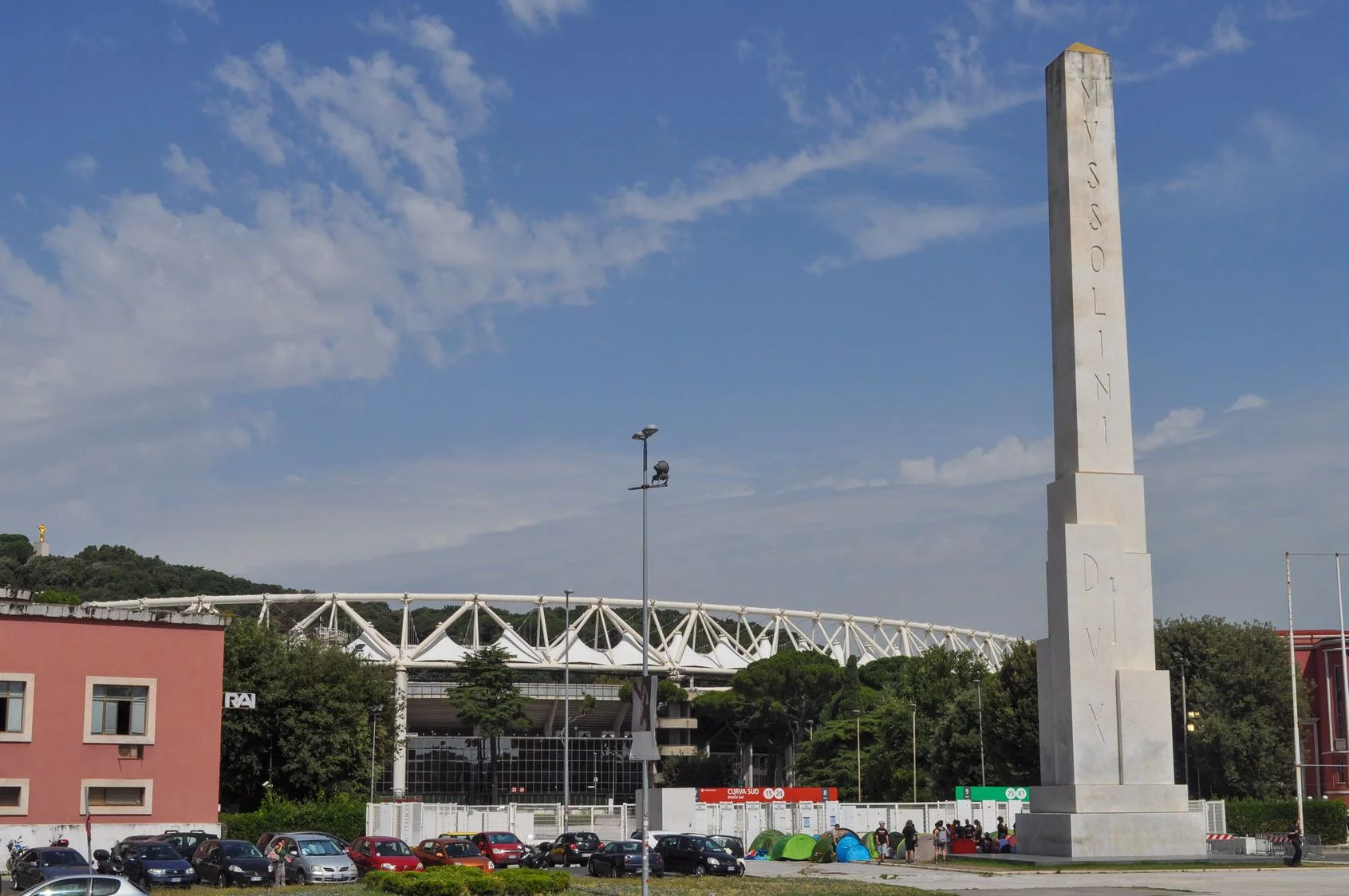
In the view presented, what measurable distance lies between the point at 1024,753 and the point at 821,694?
244 feet

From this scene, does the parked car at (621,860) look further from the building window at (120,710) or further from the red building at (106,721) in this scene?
the building window at (120,710)

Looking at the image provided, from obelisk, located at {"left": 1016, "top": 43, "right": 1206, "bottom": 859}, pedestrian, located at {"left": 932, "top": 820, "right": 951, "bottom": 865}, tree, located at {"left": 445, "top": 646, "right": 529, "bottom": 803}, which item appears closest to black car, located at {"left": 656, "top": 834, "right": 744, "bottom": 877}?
pedestrian, located at {"left": 932, "top": 820, "right": 951, "bottom": 865}

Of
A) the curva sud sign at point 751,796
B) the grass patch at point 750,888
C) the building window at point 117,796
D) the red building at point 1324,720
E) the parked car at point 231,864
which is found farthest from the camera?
the red building at point 1324,720

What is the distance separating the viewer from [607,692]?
162 m

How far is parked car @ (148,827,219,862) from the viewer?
1598 inches

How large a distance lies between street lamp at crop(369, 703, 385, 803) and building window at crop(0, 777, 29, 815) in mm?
22820

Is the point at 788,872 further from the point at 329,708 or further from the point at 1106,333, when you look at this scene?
the point at 329,708

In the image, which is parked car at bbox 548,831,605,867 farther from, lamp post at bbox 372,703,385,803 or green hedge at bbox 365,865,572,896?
green hedge at bbox 365,865,572,896

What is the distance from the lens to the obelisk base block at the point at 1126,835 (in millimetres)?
41906

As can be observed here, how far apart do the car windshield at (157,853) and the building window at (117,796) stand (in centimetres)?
1162

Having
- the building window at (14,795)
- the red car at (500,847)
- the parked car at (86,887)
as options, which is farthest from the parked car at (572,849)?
the parked car at (86,887)

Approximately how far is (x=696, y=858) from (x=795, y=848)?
12.0 metres

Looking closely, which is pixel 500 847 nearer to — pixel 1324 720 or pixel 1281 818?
pixel 1281 818

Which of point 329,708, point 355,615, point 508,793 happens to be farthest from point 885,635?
point 329,708
